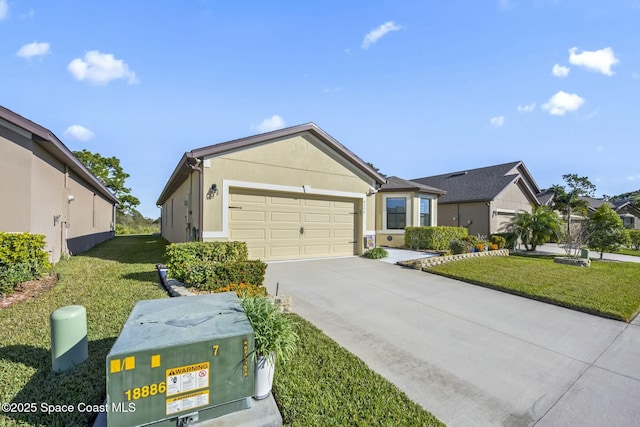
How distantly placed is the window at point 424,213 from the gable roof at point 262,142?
4.81 m

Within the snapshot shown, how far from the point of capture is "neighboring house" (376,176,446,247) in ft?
49.8

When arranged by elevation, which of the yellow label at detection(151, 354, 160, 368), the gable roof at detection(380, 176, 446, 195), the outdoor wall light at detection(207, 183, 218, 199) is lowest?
the yellow label at detection(151, 354, 160, 368)

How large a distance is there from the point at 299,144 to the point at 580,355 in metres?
8.77

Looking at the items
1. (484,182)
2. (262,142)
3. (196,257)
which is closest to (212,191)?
(262,142)

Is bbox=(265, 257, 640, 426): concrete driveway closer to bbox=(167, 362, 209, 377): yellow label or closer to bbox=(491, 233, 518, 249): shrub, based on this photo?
bbox=(167, 362, 209, 377): yellow label

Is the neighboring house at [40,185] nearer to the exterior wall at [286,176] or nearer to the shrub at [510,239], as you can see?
the exterior wall at [286,176]

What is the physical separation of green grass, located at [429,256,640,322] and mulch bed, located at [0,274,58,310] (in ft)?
32.2

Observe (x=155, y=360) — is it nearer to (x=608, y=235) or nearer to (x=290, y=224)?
(x=290, y=224)

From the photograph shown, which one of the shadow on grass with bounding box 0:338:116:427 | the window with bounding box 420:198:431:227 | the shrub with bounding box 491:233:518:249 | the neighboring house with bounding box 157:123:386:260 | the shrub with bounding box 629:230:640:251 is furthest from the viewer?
the shrub with bounding box 629:230:640:251

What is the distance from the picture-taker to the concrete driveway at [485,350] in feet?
8.95

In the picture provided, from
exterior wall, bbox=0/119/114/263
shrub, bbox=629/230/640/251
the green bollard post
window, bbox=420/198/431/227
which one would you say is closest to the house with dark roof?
exterior wall, bbox=0/119/114/263

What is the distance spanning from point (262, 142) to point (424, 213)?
10595 mm

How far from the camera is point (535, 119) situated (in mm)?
12242

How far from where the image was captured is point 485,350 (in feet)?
12.7
